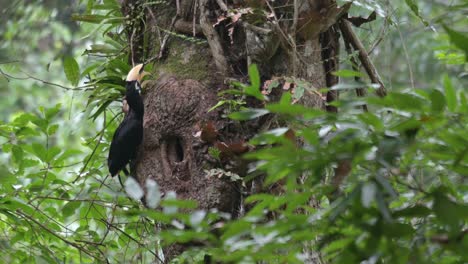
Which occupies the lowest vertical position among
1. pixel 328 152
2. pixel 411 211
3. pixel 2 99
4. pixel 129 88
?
pixel 411 211

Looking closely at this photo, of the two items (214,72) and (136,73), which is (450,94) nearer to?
(214,72)

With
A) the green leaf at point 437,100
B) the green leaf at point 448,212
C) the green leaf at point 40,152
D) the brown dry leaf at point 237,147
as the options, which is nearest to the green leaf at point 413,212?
the green leaf at point 448,212

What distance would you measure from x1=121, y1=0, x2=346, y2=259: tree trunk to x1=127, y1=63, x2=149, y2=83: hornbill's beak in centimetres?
5

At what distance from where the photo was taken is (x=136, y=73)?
2.95 metres

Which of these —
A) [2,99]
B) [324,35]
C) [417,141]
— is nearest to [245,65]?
[324,35]

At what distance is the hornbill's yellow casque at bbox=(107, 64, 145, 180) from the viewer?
2.90m

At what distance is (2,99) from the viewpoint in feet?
22.1

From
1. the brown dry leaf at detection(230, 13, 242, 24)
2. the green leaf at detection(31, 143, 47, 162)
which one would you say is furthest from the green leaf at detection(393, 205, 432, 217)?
the green leaf at detection(31, 143, 47, 162)

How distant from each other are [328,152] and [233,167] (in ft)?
4.04

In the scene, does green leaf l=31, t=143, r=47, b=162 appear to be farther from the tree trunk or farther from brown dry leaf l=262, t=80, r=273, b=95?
brown dry leaf l=262, t=80, r=273, b=95

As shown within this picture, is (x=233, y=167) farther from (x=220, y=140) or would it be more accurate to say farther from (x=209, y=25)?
(x=209, y=25)

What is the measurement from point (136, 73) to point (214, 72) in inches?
13.4

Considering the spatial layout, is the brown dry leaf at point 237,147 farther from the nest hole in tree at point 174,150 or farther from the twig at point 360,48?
the twig at point 360,48

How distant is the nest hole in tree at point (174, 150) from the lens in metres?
2.85
